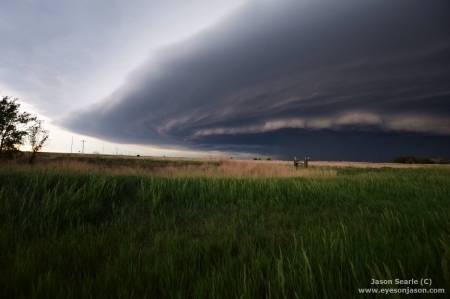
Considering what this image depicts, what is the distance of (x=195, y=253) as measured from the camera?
2.75m

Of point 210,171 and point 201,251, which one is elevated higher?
point 210,171

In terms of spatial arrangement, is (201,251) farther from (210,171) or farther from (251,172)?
(210,171)

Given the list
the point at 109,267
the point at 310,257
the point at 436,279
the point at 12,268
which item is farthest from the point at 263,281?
the point at 12,268

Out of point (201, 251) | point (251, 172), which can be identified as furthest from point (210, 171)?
point (201, 251)

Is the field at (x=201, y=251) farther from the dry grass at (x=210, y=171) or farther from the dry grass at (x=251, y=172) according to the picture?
the dry grass at (x=251, y=172)

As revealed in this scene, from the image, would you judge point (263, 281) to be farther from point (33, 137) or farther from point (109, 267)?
point (33, 137)

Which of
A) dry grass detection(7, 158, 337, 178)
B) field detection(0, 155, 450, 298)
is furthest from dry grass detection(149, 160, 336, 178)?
field detection(0, 155, 450, 298)

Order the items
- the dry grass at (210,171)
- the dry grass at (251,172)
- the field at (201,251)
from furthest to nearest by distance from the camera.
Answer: the dry grass at (251,172)
the dry grass at (210,171)
the field at (201,251)

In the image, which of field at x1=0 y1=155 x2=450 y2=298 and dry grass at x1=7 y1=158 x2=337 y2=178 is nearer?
field at x1=0 y1=155 x2=450 y2=298

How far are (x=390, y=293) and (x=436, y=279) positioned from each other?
0.44 meters

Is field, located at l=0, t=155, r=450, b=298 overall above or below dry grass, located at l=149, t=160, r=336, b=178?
below

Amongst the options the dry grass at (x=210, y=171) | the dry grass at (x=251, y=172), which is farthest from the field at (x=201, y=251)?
the dry grass at (x=251, y=172)

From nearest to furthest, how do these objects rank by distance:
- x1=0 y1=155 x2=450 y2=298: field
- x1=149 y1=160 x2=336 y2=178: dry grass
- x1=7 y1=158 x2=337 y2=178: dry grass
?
1. x1=0 y1=155 x2=450 y2=298: field
2. x1=7 y1=158 x2=337 y2=178: dry grass
3. x1=149 y1=160 x2=336 y2=178: dry grass

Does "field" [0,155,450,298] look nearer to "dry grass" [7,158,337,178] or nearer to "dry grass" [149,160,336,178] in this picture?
"dry grass" [7,158,337,178]
